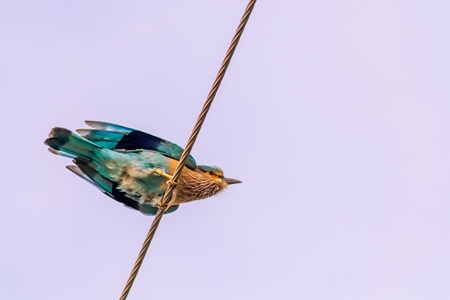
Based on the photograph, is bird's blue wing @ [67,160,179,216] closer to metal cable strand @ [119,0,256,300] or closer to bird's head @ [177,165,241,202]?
bird's head @ [177,165,241,202]

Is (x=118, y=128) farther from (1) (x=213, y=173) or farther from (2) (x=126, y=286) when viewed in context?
(2) (x=126, y=286)

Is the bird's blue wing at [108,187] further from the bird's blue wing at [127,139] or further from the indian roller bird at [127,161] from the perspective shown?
the bird's blue wing at [127,139]

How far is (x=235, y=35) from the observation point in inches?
161

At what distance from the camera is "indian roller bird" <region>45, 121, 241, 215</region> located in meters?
5.67

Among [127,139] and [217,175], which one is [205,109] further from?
[217,175]

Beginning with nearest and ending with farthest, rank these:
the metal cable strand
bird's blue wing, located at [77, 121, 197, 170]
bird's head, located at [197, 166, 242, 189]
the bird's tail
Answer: the metal cable strand
the bird's tail
bird's blue wing, located at [77, 121, 197, 170]
bird's head, located at [197, 166, 242, 189]

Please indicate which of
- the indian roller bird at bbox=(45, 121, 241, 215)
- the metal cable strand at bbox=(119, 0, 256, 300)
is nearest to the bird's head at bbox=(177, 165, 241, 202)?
the indian roller bird at bbox=(45, 121, 241, 215)

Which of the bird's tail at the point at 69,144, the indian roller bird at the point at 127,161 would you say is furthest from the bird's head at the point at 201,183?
the bird's tail at the point at 69,144

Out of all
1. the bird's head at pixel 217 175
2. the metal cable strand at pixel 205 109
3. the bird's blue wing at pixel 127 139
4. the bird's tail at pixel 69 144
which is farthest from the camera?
the bird's head at pixel 217 175

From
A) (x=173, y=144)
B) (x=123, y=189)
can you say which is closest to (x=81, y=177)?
(x=123, y=189)

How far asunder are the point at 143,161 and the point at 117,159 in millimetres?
181

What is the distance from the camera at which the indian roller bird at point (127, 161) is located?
5.67 meters

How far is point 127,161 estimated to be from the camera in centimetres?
571

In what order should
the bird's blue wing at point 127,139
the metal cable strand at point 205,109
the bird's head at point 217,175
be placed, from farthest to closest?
the bird's head at point 217,175 → the bird's blue wing at point 127,139 → the metal cable strand at point 205,109
